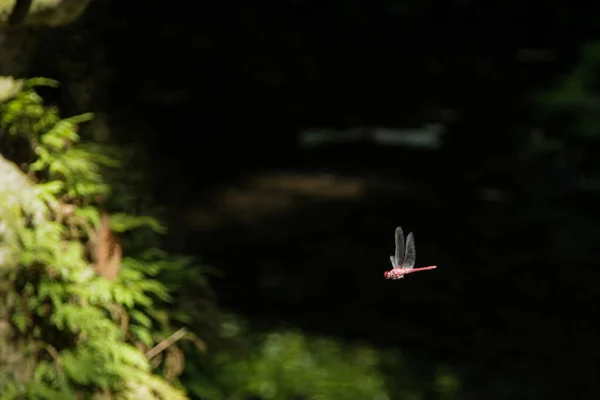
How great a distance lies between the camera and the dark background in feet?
22.8

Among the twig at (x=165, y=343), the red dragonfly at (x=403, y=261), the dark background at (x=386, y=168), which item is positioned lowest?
the red dragonfly at (x=403, y=261)

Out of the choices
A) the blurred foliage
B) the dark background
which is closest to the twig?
the blurred foliage

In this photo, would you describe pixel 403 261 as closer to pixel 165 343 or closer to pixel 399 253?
pixel 399 253

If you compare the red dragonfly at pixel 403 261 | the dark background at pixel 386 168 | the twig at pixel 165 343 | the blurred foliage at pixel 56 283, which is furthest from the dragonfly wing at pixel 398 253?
the dark background at pixel 386 168

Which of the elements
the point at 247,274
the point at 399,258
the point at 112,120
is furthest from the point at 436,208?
the point at 399,258

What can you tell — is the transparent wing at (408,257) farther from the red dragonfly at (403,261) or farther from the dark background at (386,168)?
the dark background at (386,168)

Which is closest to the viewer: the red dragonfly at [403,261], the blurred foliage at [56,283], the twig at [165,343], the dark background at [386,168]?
the red dragonfly at [403,261]

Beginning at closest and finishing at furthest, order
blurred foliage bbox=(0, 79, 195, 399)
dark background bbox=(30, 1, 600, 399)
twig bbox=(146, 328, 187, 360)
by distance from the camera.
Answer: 1. blurred foliage bbox=(0, 79, 195, 399)
2. twig bbox=(146, 328, 187, 360)
3. dark background bbox=(30, 1, 600, 399)

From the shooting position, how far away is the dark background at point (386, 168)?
274 inches

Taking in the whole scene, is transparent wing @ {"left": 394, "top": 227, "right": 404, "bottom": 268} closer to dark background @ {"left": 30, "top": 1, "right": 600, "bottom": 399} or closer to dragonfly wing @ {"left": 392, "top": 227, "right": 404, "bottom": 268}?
dragonfly wing @ {"left": 392, "top": 227, "right": 404, "bottom": 268}

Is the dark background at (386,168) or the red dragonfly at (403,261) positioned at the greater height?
the dark background at (386,168)

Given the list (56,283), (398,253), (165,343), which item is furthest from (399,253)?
(165,343)

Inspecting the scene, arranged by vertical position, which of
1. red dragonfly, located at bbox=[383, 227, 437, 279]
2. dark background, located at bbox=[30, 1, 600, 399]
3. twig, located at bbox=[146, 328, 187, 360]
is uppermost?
dark background, located at bbox=[30, 1, 600, 399]

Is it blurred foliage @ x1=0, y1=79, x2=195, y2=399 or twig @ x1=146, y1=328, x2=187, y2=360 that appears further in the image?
twig @ x1=146, y1=328, x2=187, y2=360
